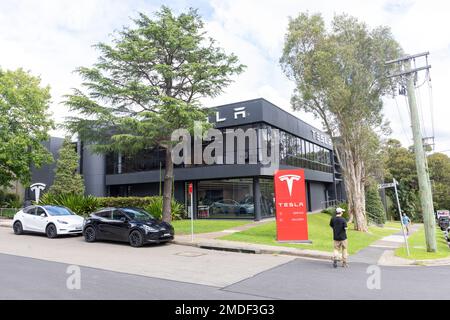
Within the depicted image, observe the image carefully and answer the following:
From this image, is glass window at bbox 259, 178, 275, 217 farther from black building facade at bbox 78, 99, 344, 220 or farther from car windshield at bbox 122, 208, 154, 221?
car windshield at bbox 122, 208, 154, 221

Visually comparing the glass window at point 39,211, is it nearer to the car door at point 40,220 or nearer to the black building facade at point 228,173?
the car door at point 40,220

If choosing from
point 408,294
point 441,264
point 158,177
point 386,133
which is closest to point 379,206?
point 386,133

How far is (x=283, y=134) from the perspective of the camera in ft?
83.3

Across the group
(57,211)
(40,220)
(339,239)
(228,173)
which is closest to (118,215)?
(57,211)

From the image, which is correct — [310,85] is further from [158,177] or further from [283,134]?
[158,177]

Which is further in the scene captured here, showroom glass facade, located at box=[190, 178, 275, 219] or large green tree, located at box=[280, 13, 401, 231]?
showroom glass facade, located at box=[190, 178, 275, 219]

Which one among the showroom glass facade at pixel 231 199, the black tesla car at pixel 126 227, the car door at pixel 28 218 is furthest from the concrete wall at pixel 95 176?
the black tesla car at pixel 126 227

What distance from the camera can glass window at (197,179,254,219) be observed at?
23281 mm

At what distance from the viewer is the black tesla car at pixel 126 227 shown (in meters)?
13.1

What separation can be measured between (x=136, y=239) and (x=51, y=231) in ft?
16.9

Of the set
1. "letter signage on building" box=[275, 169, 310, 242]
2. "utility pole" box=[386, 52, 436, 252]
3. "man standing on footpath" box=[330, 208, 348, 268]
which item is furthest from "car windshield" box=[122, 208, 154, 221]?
"utility pole" box=[386, 52, 436, 252]

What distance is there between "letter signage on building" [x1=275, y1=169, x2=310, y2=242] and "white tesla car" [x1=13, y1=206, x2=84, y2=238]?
9419mm

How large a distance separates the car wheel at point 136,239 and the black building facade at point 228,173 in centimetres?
748

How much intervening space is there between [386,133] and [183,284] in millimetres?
22985
